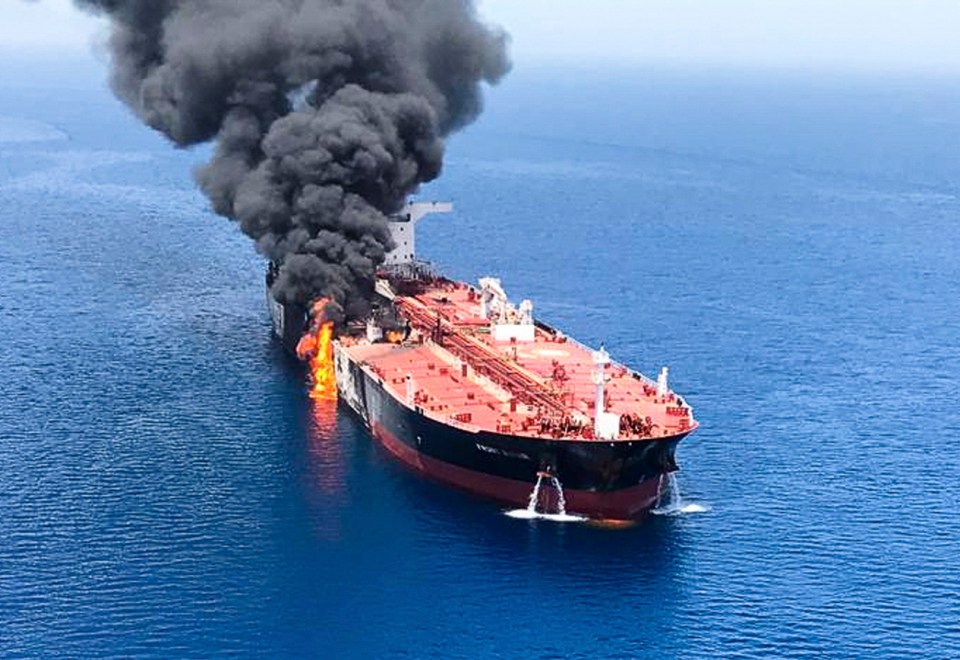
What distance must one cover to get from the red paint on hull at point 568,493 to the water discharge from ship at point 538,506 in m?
0.35

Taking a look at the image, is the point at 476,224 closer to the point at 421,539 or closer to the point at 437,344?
the point at 437,344

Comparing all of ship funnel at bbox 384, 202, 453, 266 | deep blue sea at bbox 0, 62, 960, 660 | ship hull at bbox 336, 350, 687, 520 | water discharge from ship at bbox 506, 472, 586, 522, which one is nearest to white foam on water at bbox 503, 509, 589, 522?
water discharge from ship at bbox 506, 472, 586, 522

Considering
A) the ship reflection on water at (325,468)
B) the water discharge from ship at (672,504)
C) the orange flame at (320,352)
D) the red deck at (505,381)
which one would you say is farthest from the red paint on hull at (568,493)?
the orange flame at (320,352)

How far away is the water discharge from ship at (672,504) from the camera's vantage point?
235 feet

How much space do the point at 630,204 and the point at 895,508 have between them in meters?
117

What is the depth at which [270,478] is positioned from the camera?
75.6 meters

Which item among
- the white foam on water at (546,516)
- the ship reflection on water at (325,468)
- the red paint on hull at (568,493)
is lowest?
the ship reflection on water at (325,468)

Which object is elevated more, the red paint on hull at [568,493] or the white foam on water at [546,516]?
the red paint on hull at [568,493]

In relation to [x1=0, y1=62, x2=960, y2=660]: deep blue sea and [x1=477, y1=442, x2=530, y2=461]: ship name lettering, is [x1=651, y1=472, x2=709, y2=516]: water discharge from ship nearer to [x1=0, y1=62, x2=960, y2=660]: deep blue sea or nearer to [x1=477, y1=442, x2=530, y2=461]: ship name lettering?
[x1=0, y1=62, x2=960, y2=660]: deep blue sea

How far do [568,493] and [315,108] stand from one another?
150ft

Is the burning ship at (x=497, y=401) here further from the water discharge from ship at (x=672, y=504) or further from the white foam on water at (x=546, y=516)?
the water discharge from ship at (x=672, y=504)

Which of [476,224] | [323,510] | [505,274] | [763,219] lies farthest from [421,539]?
[763,219]

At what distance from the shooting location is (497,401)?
79125 mm

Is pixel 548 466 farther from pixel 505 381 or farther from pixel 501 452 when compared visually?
pixel 505 381
